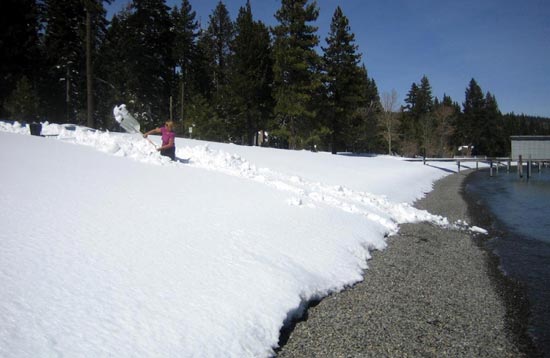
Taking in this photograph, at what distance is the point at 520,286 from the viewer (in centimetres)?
706

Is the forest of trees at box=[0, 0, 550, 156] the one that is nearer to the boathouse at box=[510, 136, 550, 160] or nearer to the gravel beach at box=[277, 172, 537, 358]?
the gravel beach at box=[277, 172, 537, 358]

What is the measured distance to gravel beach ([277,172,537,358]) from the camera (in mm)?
4477

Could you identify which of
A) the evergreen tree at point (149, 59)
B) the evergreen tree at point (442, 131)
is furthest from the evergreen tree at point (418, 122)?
the evergreen tree at point (149, 59)

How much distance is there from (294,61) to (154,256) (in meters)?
29.2

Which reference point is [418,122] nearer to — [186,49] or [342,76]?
[342,76]

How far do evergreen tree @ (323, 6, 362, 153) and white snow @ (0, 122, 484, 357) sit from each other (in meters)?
28.4

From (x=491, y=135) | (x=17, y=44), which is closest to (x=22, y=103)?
(x=17, y=44)

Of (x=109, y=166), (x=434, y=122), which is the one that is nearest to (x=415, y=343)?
(x=109, y=166)

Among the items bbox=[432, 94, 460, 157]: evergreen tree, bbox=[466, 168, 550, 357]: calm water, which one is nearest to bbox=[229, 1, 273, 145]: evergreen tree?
bbox=[466, 168, 550, 357]: calm water

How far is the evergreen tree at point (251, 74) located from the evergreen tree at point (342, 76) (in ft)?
23.3

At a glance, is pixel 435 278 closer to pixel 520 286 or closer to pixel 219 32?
pixel 520 286

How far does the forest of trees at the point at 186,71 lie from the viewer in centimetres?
3109

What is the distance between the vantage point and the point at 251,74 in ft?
109

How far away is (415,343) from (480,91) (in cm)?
9076
